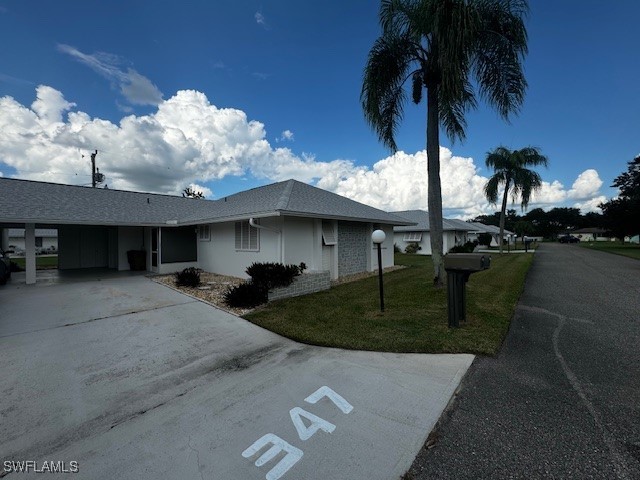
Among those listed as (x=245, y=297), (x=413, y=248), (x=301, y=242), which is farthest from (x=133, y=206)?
(x=413, y=248)

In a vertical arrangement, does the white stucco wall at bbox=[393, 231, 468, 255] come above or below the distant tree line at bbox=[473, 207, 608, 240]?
below

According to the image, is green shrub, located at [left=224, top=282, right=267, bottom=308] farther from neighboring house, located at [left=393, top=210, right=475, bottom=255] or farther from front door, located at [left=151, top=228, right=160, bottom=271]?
neighboring house, located at [left=393, top=210, right=475, bottom=255]

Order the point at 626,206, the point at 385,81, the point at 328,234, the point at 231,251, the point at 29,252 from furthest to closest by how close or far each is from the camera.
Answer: the point at 626,206 → the point at 231,251 → the point at 328,234 → the point at 29,252 → the point at 385,81

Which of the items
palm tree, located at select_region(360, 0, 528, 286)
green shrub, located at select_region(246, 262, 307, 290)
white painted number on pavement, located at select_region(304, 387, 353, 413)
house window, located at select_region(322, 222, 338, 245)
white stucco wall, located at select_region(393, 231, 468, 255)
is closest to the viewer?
white painted number on pavement, located at select_region(304, 387, 353, 413)

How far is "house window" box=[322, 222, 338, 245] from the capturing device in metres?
11.0

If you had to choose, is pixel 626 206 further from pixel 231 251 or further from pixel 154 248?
pixel 154 248

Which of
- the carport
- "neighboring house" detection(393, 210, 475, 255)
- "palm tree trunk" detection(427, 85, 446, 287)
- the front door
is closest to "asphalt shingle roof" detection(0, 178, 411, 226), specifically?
the carport

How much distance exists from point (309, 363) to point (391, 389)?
1.27 meters

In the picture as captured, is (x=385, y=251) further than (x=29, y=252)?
Yes

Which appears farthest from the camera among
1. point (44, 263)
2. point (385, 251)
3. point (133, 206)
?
point (44, 263)

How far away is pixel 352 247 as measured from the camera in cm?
1264

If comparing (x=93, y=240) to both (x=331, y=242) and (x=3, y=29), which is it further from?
(x=331, y=242)

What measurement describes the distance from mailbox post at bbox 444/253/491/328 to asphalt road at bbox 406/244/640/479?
964 millimetres

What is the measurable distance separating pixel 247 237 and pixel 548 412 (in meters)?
9.71
